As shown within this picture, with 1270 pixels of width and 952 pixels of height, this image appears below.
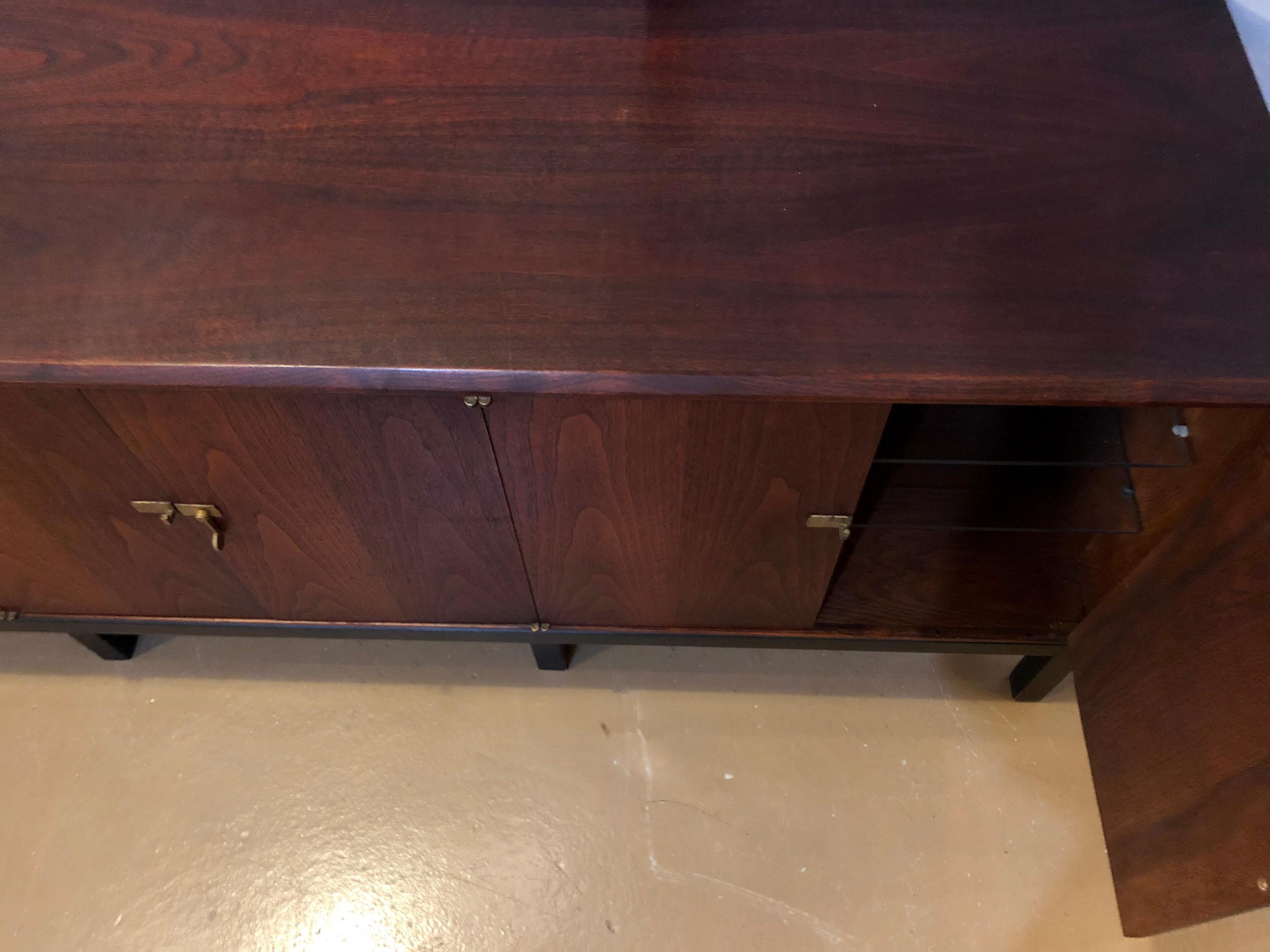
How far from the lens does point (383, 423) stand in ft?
2.05

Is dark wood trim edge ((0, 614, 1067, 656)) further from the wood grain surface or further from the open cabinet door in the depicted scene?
the wood grain surface

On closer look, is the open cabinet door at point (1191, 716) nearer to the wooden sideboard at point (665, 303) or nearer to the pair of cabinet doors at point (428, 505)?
the wooden sideboard at point (665, 303)

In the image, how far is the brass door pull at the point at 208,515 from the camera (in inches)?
28.0

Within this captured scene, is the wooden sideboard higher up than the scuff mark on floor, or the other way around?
the wooden sideboard

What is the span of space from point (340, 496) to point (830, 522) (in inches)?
15.6

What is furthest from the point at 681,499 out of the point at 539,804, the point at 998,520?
the point at 539,804

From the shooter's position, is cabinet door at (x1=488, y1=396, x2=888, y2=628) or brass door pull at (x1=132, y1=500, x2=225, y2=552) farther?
brass door pull at (x1=132, y1=500, x2=225, y2=552)

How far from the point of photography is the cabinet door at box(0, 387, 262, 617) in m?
0.64

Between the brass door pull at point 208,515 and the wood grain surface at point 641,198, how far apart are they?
6.8 inches

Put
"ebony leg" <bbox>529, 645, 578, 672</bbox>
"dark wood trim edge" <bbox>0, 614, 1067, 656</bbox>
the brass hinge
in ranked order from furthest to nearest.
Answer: "ebony leg" <bbox>529, 645, 578, 672</bbox>, "dark wood trim edge" <bbox>0, 614, 1067, 656</bbox>, the brass hinge

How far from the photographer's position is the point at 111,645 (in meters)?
1.00

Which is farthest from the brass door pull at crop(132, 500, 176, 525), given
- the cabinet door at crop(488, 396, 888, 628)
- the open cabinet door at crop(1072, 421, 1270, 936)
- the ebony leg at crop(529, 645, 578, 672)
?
the open cabinet door at crop(1072, 421, 1270, 936)

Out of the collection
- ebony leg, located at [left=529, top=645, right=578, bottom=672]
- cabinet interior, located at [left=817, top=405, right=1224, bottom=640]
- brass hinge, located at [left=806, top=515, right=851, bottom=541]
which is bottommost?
ebony leg, located at [left=529, top=645, right=578, bottom=672]

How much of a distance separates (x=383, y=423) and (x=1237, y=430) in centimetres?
61
